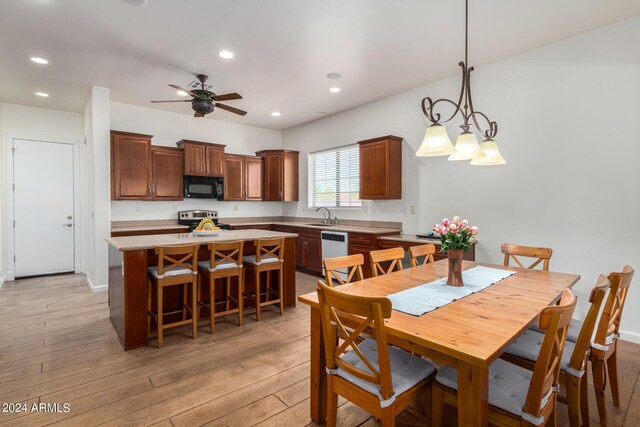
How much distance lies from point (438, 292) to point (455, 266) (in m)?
0.26

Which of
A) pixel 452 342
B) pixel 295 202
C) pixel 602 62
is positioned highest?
pixel 602 62

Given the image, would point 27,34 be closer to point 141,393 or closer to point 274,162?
point 141,393

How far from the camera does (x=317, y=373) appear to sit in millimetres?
1893

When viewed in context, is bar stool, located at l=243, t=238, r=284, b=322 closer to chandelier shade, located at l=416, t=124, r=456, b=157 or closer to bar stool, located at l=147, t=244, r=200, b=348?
bar stool, located at l=147, t=244, r=200, b=348

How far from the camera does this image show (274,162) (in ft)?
22.3

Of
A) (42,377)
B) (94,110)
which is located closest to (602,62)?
(42,377)

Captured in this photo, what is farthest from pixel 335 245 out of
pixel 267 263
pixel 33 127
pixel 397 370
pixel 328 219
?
pixel 33 127

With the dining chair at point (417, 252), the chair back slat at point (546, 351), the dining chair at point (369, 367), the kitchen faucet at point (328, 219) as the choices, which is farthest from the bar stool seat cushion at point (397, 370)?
the kitchen faucet at point (328, 219)

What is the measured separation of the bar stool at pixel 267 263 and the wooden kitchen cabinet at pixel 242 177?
2.86 m

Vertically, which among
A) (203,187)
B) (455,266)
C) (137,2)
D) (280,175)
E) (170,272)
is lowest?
(170,272)

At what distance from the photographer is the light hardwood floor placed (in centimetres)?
199

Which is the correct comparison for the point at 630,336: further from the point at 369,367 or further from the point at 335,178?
the point at 335,178

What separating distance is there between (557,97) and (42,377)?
5.30 m

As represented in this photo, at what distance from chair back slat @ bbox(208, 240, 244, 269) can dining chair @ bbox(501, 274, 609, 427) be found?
8.11ft
